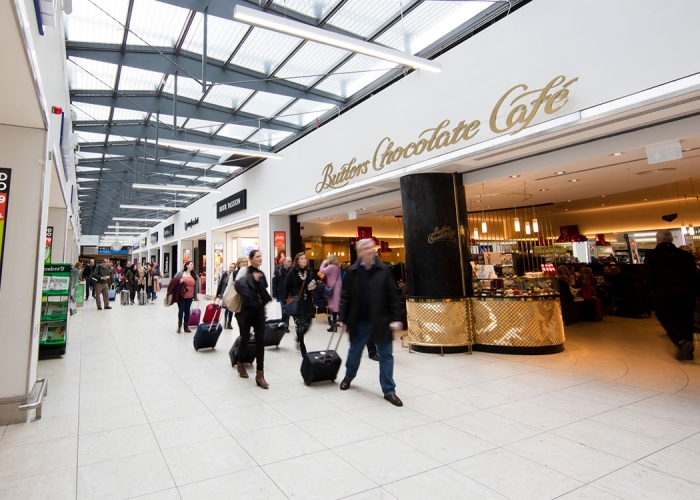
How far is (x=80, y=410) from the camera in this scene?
3.46 metres

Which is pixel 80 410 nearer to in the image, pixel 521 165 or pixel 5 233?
pixel 5 233

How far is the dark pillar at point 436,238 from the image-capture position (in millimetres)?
5855

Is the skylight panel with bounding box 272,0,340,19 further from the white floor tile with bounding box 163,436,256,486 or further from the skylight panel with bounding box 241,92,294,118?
the white floor tile with bounding box 163,436,256,486

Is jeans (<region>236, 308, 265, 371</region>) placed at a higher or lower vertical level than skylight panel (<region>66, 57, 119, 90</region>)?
lower

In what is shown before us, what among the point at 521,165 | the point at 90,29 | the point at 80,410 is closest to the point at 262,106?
the point at 90,29

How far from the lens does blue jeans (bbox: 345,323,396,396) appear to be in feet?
11.6

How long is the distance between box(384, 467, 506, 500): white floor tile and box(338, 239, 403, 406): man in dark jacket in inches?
47.5

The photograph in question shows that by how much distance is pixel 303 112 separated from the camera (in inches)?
379

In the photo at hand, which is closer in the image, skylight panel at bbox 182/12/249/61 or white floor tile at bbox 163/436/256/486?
white floor tile at bbox 163/436/256/486

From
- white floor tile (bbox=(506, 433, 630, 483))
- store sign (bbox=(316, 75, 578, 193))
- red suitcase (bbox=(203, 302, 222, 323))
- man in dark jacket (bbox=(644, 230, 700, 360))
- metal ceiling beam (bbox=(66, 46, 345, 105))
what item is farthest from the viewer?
metal ceiling beam (bbox=(66, 46, 345, 105))

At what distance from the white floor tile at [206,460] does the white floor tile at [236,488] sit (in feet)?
0.23

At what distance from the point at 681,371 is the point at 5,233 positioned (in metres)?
7.25

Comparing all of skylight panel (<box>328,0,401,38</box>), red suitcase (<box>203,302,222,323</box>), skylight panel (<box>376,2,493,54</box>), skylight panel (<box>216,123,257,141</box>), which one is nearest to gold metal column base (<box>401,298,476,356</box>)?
red suitcase (<box>203,302,222,323</box>)

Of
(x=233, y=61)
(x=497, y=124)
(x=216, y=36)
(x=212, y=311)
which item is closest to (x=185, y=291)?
(x=212, y=311)
